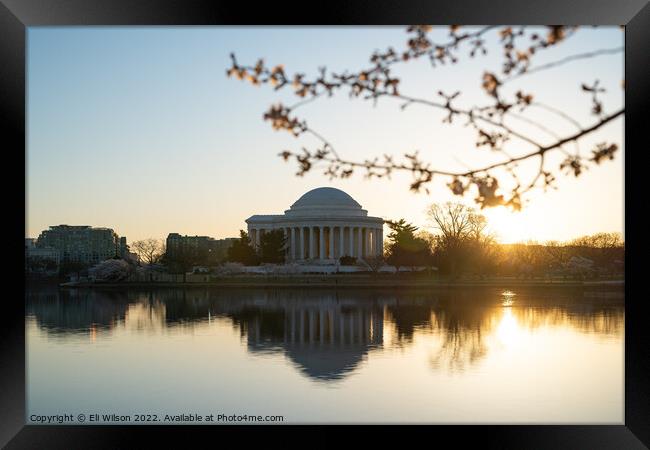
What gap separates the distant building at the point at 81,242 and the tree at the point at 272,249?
59.8 feet

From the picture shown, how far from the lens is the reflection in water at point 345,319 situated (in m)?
17.8

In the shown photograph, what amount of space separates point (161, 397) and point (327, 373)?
339 centimetres

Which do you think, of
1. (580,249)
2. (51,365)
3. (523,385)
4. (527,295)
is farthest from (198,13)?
(580,249)

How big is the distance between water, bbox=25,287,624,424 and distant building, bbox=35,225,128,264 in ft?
155

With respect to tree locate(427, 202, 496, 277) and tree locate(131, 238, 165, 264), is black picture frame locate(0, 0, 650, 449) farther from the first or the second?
tree locate(131, 238, 165, 264)

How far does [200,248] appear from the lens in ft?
229

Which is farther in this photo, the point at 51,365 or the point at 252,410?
the point at 51,365

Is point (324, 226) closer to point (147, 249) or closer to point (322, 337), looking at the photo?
point (147, 249)

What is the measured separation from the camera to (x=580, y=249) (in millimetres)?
51688

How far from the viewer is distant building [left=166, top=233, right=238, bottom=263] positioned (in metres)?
59.5

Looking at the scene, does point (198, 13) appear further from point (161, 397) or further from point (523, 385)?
point (523, 385)
